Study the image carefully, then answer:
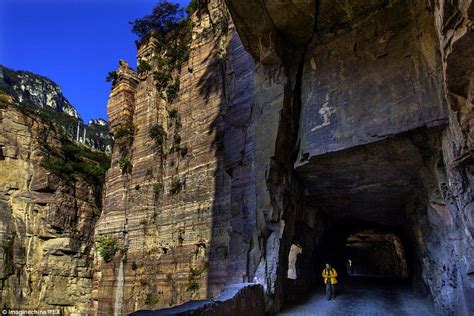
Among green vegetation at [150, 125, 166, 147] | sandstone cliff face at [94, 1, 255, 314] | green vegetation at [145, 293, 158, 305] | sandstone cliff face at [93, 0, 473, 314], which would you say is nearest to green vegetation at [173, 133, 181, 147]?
sandstone cliff face at [94, 1, 255, 314]

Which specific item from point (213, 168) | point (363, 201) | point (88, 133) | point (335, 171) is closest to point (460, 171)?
point (335, 171)

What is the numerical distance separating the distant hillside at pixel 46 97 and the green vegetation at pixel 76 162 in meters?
28.2

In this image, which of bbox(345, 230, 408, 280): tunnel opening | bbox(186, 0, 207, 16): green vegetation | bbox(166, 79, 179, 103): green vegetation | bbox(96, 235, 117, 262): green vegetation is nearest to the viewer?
bbox(96, 235, 117, 262): green vegetation

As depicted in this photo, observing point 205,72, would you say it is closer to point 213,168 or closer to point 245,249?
point 213,168

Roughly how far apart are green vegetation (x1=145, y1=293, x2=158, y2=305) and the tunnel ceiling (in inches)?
359

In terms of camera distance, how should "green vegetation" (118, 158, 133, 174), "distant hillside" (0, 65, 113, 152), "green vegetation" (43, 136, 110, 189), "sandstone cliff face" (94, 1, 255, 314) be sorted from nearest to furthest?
"sandstone cliff face" (94, 1, 255, 314), "green vegetation" (118, 158, 133, 174), "green vegetation" (43, 136, 110, 189), "distant hillside" (0, 65, 113, 152)

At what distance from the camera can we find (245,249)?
10977 millimetres

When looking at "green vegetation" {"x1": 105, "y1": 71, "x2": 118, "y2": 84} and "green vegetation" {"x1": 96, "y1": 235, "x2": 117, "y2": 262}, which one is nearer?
"green vegetation" {"x1": 96, "y1": 235, "x2": 117, "y2": 262}

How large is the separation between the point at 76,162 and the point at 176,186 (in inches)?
747

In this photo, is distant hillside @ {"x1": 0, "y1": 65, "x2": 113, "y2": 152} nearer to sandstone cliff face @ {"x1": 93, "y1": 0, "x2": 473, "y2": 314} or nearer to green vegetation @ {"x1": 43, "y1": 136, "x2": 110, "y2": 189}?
green vegetation @ {"x1": 43, "y1": 136, "x2": 110, "y2": 189}

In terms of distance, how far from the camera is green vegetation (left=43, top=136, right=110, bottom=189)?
3036 cm

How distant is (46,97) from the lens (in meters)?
90.4

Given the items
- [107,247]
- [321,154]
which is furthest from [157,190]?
[321,154]

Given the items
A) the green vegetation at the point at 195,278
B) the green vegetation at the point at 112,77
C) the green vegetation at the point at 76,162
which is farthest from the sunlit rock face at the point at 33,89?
the green vegetation at the point at 195,278
